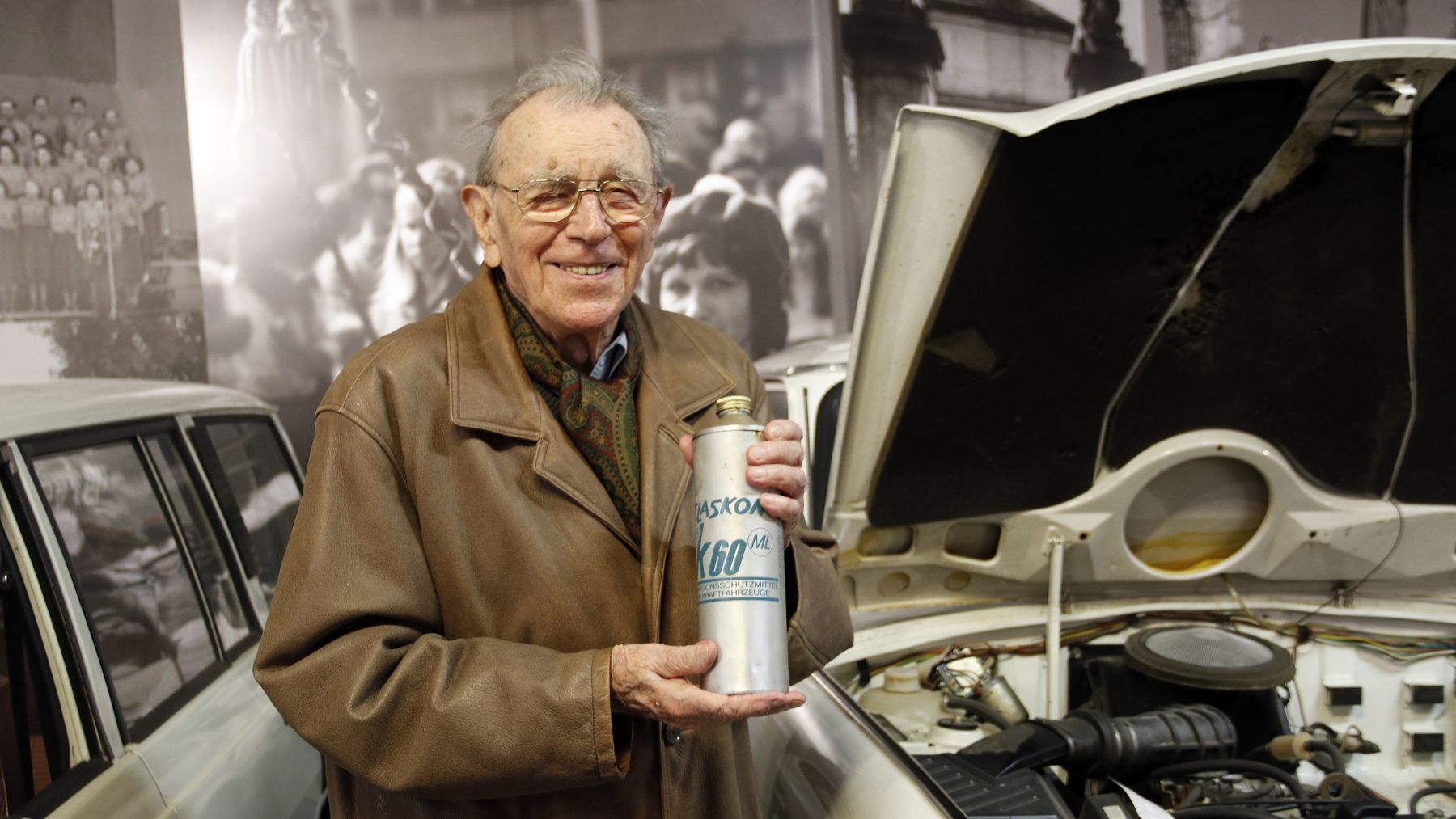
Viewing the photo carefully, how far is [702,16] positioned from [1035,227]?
333cm

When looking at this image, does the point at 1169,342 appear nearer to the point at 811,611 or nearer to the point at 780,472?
the point at 811,611

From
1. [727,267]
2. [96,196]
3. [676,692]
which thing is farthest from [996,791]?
[96,196]

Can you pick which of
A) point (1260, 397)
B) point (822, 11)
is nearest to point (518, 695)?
point (1260, 397)

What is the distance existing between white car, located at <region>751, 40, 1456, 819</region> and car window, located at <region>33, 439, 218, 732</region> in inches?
48.5

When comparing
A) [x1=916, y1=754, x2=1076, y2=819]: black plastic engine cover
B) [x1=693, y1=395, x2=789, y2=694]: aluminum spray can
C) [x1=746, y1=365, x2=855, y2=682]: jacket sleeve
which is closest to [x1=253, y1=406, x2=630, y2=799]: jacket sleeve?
[x1=693, y1=395, x2=789, y2=694]: aluminum spray can

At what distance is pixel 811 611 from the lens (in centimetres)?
145

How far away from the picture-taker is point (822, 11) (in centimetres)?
516

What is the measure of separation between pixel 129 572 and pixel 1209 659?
2.39 metres

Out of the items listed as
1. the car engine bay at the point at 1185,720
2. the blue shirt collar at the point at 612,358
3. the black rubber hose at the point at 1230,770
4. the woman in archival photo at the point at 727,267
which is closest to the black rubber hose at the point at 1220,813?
the car engine bay at the point at 1185,720

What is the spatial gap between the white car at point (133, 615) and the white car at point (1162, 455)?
1.09 meters

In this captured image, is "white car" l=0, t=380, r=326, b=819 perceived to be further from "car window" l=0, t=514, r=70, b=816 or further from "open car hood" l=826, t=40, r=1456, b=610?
"open car hood" l=826, t=40, r=1456, b=610

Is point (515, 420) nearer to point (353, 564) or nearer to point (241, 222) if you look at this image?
point (353, 564)

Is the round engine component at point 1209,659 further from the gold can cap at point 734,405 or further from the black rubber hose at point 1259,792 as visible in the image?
the gold can cap at point 734,405

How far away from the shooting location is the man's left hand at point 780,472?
1228 millimetres
